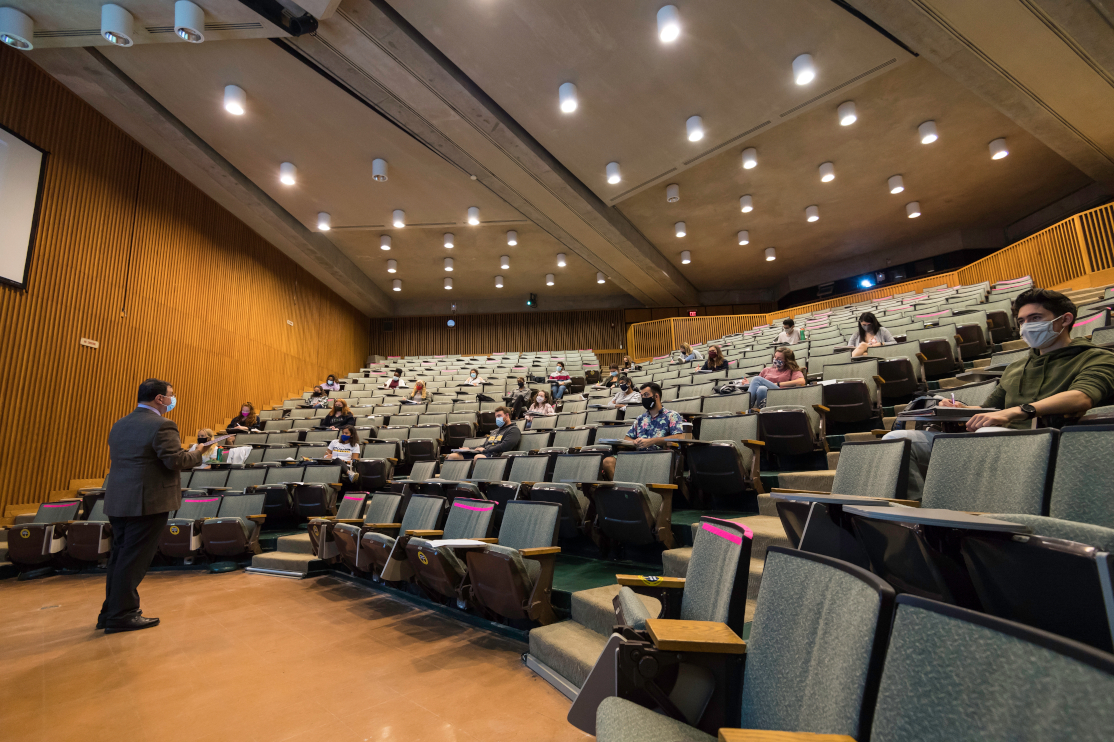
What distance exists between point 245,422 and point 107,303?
215cm

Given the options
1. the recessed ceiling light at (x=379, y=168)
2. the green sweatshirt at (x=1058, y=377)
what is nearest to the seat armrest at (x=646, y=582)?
the green sweatshirt at (x=1058, y=377)

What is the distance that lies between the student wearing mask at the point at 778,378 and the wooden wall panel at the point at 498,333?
10.0 m

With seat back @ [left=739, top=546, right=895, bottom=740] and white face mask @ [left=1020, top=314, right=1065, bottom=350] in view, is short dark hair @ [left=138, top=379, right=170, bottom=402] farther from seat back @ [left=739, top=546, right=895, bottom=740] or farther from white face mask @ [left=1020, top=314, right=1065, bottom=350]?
white face mask @ [left=1020, top=314, right=1065, bottom=350]

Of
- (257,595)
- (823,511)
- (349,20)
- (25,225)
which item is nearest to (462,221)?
(349,20)

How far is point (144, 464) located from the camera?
2.80m

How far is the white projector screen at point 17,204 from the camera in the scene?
536cm

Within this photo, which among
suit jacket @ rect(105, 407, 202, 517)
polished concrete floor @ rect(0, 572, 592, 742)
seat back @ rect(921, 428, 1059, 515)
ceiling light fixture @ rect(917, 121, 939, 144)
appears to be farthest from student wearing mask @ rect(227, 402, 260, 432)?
ceiling light fixture @ rect(917, 121, 939, 144)

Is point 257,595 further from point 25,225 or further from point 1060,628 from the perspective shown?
point 25,225

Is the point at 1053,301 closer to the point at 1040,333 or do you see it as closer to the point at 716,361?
the point at 1040,333

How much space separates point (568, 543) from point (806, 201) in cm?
801

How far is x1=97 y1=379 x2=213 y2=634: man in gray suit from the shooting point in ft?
8.94

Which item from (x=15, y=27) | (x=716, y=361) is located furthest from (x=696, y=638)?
(x=15, y=27)

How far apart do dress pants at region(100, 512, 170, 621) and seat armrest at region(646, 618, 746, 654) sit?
9.42 ft

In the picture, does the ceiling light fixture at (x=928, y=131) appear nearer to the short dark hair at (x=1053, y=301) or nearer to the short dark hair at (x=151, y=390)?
the short dark hair at (x=1053, y=301)
